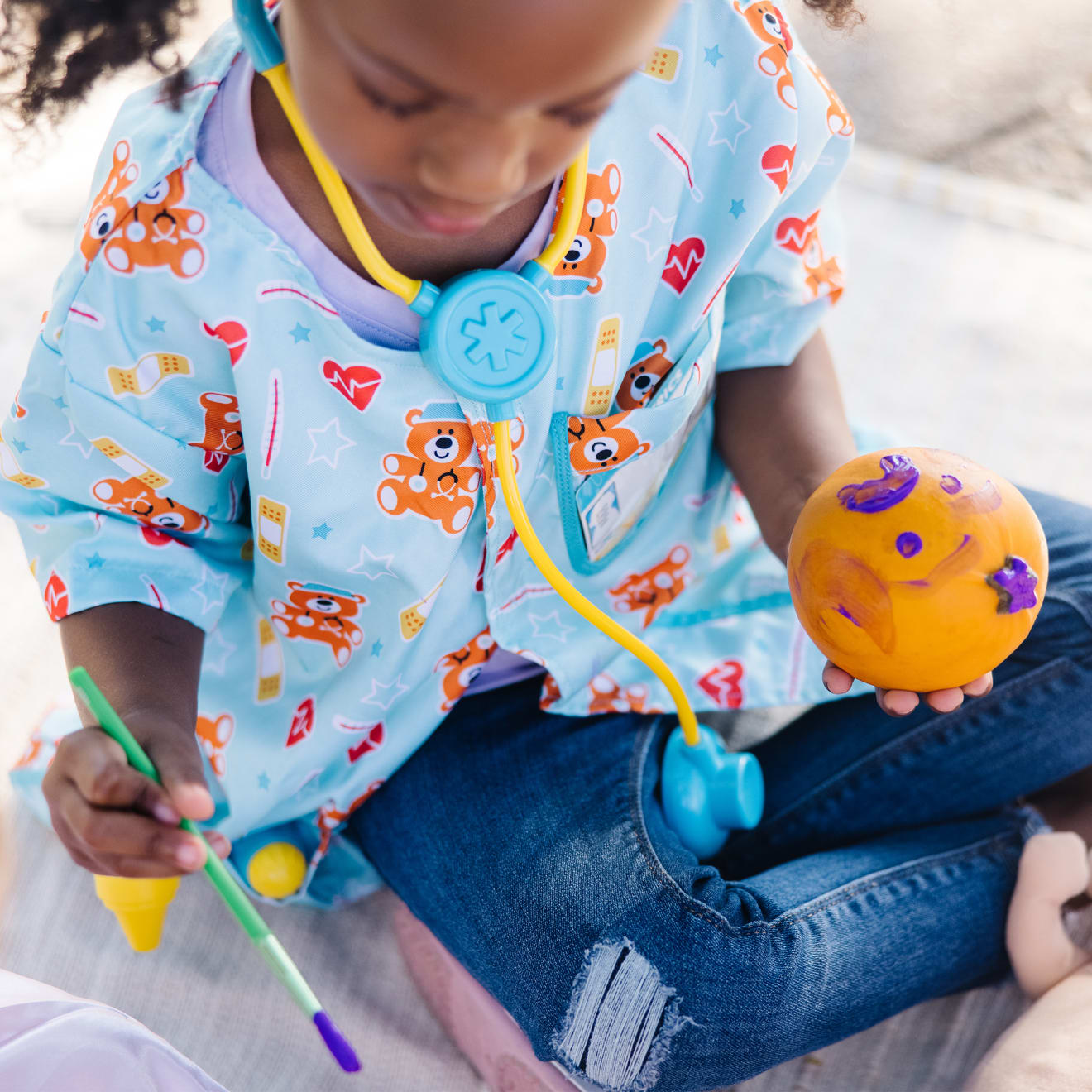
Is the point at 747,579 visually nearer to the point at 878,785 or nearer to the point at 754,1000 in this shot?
the point at 878,785

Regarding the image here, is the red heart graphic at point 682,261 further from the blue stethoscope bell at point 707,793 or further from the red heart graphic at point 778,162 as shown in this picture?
the blue stethoscope bell at point 707,793

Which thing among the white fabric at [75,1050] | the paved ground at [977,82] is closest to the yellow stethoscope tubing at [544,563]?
the white fabric at [75,1050]

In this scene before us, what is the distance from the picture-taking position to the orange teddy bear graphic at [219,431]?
592 millimetres

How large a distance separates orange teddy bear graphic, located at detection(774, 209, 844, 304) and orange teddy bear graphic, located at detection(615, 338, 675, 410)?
11 cm

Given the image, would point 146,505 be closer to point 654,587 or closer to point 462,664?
point 462,664

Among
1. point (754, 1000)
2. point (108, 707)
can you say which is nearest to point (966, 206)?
point (754, 1000)

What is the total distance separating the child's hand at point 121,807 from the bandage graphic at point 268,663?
7.5 inches

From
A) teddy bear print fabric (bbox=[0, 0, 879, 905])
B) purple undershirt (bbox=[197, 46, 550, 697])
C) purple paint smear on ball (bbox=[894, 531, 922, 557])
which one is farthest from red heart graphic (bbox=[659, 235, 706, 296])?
purple paint smear on ball (bbox=[894, 531, 922, 557])

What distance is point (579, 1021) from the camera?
Result: 69 cm

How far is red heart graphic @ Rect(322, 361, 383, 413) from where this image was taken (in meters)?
0.57

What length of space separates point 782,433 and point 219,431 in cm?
36

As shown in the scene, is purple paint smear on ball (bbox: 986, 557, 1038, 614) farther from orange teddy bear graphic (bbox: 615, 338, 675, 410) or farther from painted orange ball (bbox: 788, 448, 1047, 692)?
orange teddy bear graphic (bbox: 615, 338, 675, 410)

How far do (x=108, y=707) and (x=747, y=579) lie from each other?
1.54 feet

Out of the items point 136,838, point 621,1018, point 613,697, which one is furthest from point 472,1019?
point 136,838
